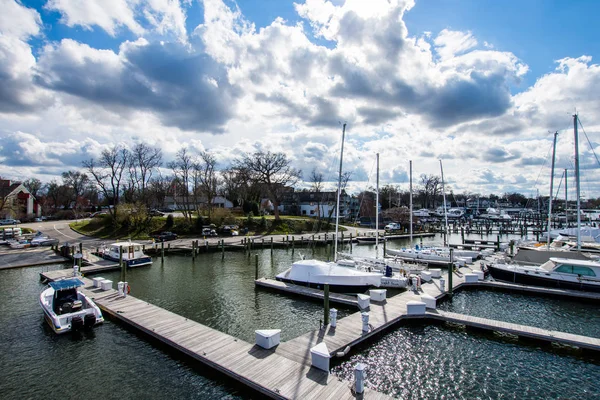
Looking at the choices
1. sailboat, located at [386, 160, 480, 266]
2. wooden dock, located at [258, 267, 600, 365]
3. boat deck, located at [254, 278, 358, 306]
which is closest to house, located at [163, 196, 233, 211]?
sailboat, located at [386, 160, 480, 266]

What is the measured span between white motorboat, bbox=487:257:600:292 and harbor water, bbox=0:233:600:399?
79.1 inches

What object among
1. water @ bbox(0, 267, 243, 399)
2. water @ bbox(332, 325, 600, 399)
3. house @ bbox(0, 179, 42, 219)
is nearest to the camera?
water @ bbox(0, 267, 243, 399)

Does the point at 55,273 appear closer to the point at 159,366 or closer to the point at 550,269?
the point at 159,366

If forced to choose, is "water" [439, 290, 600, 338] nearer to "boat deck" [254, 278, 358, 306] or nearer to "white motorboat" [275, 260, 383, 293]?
"white motorboat" [275, 260, 383, 293]

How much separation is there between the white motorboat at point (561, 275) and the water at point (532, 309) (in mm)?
1441

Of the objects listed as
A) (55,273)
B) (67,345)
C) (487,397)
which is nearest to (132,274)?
(55,273)

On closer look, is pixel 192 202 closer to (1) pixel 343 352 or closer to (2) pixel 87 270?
(2) pixel 87 270

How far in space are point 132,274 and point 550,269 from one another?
106 ft

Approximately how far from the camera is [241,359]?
38.1ft

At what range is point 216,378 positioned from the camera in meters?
11.2

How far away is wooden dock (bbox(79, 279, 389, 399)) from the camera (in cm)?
971

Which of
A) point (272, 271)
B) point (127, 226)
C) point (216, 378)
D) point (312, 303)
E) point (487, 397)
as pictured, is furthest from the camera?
point (127, 226)

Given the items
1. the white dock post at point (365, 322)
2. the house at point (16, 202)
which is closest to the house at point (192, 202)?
the house at point (16, 202)

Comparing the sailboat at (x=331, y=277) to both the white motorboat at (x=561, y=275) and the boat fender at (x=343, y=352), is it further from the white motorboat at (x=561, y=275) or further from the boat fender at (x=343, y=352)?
the white motorboat at (x=561, y=275)
